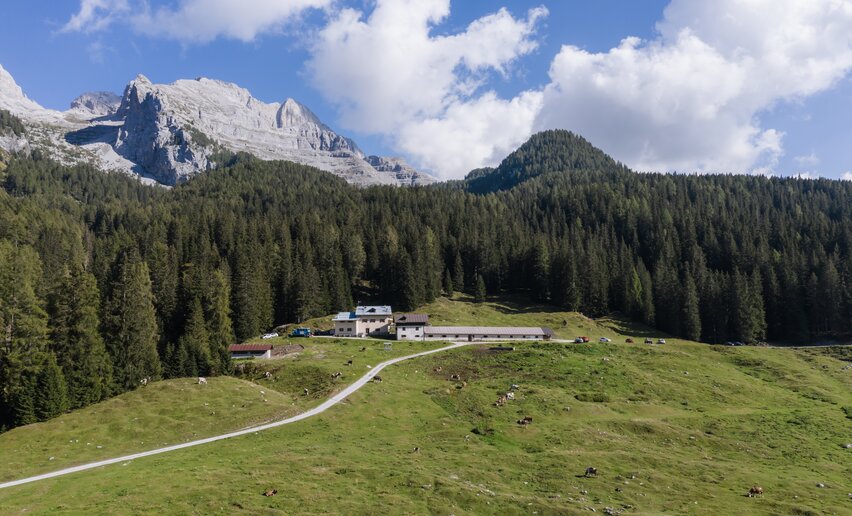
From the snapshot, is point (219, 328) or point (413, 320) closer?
point (219, 328)

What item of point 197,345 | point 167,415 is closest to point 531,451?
point 167,415

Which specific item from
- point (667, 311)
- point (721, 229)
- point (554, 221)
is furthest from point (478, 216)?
point (721, 229)

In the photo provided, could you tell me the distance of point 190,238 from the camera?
5221 inches

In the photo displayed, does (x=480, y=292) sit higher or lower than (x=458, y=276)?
lower

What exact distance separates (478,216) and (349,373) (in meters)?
115

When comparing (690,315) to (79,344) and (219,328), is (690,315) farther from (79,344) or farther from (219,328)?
(79,344)

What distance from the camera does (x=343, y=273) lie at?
12150 centimetres

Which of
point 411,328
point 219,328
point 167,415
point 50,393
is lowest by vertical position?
point 167,415

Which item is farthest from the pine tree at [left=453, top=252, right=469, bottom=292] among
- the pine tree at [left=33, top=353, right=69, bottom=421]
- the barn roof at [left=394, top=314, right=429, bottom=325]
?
the pine tree at [left=33, top=353, right=69, bottom=421]

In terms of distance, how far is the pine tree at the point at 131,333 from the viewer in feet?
198

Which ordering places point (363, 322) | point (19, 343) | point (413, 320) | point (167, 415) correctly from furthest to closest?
point (363, 322), point (413, 320), point (19, 343), point (167, 415)

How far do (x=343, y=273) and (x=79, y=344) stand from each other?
68622mm

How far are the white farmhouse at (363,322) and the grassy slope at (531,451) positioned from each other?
2569 cm

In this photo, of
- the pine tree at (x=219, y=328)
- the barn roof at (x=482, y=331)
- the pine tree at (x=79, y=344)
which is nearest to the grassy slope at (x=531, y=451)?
the pine tree at (x=219, y=328)
